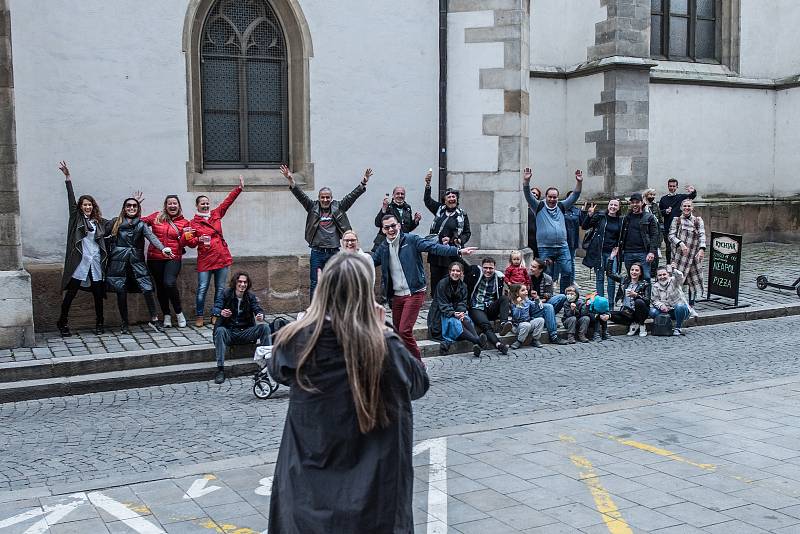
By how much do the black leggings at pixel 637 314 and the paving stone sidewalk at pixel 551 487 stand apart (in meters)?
4.56

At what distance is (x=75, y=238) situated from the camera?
11344 mm

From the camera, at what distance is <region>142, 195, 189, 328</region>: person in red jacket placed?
39.0 feet

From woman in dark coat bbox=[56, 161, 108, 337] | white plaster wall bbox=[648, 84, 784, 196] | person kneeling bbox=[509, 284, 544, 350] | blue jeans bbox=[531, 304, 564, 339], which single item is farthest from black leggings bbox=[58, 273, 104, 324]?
white plaster wall bbox=[648, 84, 784, 196]

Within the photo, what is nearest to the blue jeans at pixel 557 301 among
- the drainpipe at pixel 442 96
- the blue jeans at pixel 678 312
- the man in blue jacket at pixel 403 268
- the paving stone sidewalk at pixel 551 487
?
Answer: the blue jeans at pixel 678 312

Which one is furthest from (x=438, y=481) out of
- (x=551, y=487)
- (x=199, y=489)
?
(x=199, y=489)

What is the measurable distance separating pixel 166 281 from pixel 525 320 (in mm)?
4328

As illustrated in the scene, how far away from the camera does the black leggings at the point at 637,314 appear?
1274cm

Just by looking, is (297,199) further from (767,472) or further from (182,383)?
(767,472)

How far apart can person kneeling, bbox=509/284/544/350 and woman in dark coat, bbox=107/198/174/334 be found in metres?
4.17

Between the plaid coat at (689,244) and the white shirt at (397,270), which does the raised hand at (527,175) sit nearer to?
the plaid coat at (689,244)

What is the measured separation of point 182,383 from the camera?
33.2 feet

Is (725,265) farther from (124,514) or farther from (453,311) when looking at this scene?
(124,514)

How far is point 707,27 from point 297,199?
13.0 meters

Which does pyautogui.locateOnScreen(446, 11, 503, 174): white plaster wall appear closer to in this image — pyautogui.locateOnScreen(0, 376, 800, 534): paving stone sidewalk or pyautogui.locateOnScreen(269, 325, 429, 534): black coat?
pyautogui.locateOnScreen(0, 376, 800, 534): paving stone sidewalk
